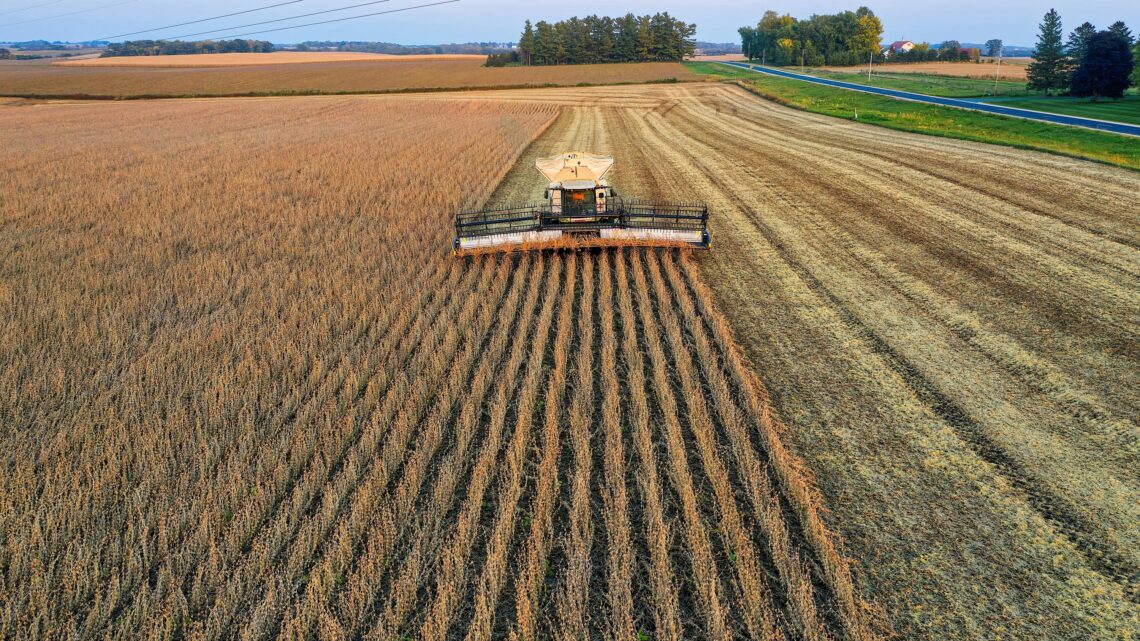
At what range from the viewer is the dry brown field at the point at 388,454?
528 cm

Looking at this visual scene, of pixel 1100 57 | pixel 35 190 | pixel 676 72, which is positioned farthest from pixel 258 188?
pixel 676 72

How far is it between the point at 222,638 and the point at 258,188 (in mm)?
21393

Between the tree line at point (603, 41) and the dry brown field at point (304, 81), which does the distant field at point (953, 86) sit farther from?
the tree line at point (603, 41)

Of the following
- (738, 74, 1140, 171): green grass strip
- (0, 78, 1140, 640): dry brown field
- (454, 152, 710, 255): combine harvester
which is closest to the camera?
(0, 78, 1140, 640): dry brown field

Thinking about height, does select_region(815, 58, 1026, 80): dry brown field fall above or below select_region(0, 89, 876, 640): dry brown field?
above

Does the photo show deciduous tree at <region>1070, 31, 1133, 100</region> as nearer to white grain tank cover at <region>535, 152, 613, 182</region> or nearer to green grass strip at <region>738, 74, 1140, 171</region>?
green grass strip at <region>738, 74, 1140, 171</region>

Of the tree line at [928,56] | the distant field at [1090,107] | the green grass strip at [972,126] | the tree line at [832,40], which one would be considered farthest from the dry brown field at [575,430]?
the tree line at [928,56]

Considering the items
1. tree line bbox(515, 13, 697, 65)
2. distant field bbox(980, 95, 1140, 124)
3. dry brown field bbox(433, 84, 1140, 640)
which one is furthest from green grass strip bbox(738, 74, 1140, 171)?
tree line bbox(515, 13, 697, 65)

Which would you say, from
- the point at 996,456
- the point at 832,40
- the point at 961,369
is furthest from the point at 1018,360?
the point at 832,40

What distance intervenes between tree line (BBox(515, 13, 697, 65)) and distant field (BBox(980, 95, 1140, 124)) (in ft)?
311

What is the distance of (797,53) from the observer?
121 meters

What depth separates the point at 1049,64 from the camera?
50844mm

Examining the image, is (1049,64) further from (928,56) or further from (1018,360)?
(928,56)

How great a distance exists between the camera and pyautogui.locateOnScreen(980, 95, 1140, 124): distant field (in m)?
35.6
